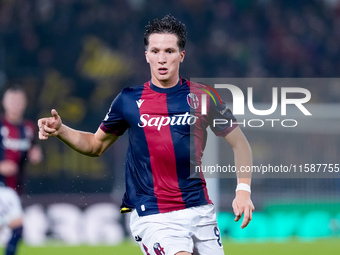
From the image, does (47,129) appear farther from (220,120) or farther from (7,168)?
(7,168)

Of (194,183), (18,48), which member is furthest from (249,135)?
(194,183)

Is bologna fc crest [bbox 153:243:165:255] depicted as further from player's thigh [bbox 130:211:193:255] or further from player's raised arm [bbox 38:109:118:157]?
player's raised arm [bbox 38:109:118:157]

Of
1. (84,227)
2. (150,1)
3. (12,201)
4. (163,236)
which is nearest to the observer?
(163,236)

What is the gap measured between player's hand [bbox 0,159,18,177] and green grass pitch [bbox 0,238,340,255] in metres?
1.07

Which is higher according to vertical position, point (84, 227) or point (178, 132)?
point (178, 132)

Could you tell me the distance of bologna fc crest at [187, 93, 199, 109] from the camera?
4.17m

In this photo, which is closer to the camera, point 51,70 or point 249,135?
point 249,135

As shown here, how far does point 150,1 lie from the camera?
→ 598 inches

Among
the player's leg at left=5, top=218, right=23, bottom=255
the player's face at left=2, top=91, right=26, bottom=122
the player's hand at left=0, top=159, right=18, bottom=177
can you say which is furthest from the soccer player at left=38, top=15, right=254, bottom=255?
the player's face at left=2, top=91, right=26, bottom=122

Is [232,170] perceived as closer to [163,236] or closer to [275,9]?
[275,9]

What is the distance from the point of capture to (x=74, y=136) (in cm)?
420

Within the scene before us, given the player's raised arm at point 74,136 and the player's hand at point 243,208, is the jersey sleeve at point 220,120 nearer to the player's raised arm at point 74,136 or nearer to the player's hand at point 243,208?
the player's hand at point 243,208

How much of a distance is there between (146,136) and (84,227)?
637cm

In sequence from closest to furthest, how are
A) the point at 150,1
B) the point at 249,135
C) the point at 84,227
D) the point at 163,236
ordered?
the point at 163,236 → the point at 84,227 → the point at 249,135 → the point at 150,1
